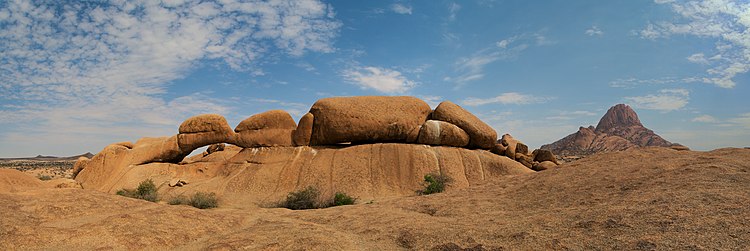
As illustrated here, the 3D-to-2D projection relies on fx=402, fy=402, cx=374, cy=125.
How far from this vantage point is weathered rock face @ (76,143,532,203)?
20453mm

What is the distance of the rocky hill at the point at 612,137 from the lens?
83.0 m

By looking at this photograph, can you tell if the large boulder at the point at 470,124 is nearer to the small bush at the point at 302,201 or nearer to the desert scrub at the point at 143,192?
the small bush at the point at 302,201

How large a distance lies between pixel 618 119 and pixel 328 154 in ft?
390

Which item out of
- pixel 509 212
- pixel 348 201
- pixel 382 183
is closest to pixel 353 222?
pixel 509 212

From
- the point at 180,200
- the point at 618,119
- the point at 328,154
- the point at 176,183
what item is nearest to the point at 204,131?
the point at 176,183

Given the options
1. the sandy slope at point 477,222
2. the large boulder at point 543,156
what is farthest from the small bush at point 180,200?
the large boulder at point 543,156

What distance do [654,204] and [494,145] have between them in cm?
1720

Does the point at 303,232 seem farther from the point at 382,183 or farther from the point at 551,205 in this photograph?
the point at 382,183

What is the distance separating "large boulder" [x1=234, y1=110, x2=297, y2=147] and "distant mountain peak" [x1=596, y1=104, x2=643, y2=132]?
11207cm

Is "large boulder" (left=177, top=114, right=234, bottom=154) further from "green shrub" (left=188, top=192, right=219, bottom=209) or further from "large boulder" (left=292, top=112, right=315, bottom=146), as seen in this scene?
"green shrub" (left=188, top=192, right=219, bottom=209)

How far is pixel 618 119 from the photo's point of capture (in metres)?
116

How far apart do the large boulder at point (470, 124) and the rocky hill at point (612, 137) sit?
50.7m

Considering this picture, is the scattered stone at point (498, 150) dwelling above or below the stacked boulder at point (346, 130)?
below

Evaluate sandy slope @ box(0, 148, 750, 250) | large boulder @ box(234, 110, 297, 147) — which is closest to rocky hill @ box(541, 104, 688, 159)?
large boulder @ box(234, 110, 297, 147)
